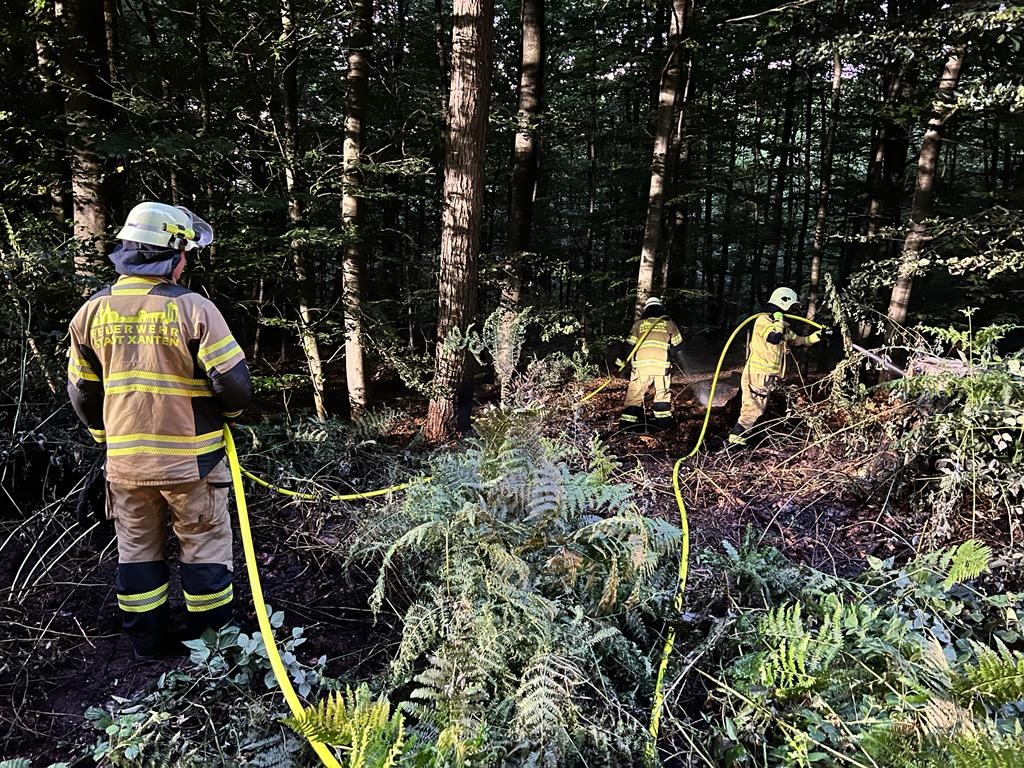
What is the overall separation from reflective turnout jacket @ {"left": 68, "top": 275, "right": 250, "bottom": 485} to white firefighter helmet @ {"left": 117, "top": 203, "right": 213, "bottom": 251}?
20 centimetres

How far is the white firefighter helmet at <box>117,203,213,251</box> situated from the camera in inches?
108

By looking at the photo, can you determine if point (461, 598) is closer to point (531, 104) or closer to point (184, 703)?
point (184, 703)

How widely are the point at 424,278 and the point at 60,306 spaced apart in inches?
226

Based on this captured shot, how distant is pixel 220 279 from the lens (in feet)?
19.5

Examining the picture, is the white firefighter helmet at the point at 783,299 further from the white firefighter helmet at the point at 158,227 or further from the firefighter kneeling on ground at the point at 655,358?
the white firefighter helmet at the point at 158,227

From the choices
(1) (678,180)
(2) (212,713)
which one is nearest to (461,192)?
(2) (212,713)

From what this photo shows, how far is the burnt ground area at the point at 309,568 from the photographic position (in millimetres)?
2625

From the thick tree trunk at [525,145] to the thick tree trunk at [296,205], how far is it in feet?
Answer: 8.10

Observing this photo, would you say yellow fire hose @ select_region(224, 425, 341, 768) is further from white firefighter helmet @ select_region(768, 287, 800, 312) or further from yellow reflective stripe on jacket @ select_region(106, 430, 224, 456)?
white firefighter helmet @ select_region(768, 287, 800, 312)

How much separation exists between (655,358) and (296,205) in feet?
16.0

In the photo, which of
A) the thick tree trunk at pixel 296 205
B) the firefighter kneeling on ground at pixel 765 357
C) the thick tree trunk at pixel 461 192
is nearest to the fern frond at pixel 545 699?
the thick tree trunk at pixel 461 192

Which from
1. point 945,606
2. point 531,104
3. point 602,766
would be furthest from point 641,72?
point 602,766

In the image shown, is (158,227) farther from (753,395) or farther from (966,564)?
(753,395)

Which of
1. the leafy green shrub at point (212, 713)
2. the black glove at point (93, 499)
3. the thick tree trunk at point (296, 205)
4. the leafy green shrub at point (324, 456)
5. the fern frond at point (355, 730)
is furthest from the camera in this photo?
the thick tree trunk at point (296, 205)
